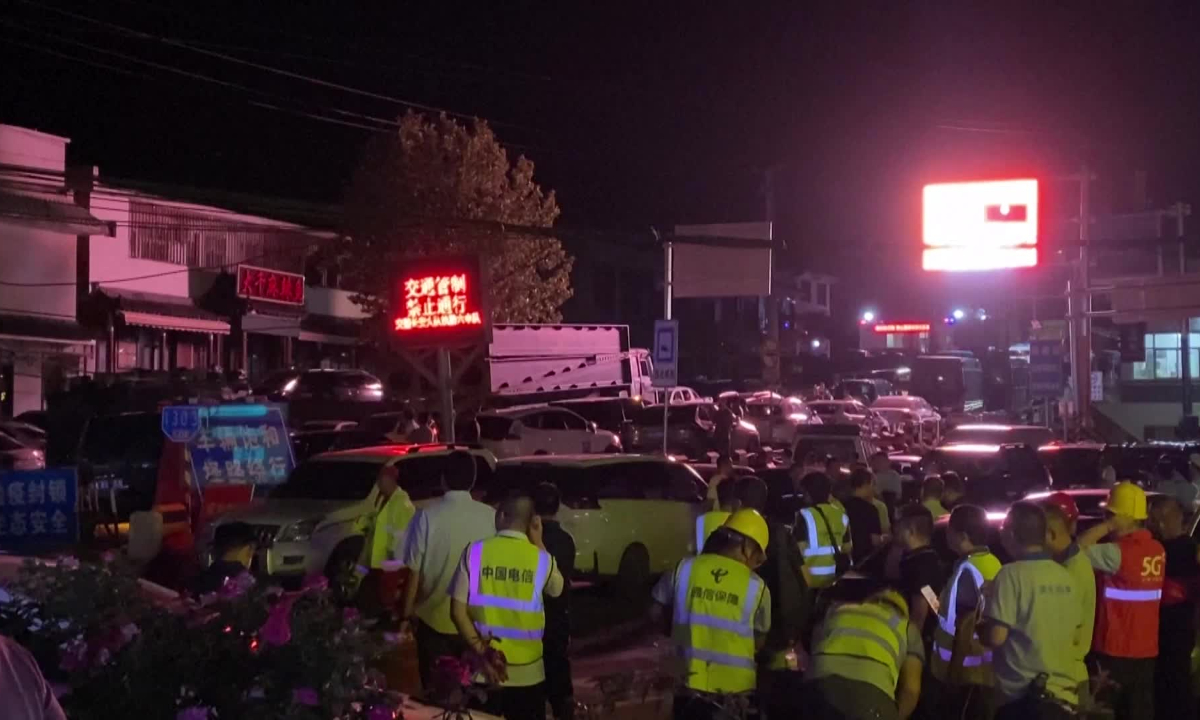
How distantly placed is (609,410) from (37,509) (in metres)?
16.2

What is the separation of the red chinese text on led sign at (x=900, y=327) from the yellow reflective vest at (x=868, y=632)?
82452 millimetres

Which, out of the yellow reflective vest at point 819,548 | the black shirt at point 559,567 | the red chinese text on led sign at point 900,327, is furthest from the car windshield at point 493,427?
the red chinese text on led sign at point 900,327

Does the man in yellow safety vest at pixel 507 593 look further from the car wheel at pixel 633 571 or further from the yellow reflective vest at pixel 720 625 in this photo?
the car wheel at pixel 633 571

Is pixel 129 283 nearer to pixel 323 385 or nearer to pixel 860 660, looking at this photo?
pixel 323 385

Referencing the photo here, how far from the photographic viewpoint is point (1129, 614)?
792 centimetres

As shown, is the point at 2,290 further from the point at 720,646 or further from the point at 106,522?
the point at 720,646

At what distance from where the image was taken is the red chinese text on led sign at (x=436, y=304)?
21.2 meters

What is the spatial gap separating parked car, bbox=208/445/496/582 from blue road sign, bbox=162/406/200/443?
1745 mm

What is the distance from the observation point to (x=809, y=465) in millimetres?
15867

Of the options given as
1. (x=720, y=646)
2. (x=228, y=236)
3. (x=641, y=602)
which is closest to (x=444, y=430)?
(x=641, y=602)

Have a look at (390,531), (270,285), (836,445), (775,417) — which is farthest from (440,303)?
(270,285)

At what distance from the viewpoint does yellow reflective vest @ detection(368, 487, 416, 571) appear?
9500mm

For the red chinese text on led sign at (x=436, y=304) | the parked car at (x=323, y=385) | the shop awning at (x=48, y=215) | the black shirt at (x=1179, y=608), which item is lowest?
the black shirt at (x=1179, y=608)

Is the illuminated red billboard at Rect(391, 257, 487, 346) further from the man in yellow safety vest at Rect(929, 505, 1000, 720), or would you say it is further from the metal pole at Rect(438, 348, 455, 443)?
the man in yellow safety vest at Rect(929, 505, 1000, 720)
